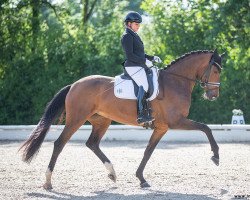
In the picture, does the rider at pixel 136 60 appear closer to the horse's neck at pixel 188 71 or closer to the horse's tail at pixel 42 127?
the horse's neck at pixel 188 71

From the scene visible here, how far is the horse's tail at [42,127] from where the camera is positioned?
8.49 metres

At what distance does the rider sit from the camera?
27.9ft

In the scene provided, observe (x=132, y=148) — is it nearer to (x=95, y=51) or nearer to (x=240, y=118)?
(x=240, y=118)

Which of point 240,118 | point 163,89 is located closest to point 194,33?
point 240,118

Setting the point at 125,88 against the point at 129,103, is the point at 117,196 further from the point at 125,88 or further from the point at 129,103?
the point at 125,88

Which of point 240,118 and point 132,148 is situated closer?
point 132,148

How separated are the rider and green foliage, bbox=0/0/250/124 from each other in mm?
9198

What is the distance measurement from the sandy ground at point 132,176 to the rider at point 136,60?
1.20 m

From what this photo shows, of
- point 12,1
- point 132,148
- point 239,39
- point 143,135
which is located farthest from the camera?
point 12,1

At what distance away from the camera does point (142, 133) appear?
16531 millimetres

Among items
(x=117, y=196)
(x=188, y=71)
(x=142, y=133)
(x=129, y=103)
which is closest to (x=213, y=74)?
(x=188, y=71)

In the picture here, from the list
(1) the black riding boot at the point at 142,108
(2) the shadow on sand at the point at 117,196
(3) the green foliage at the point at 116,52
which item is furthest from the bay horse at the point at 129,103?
(3) the green foliage at the point at 116,52

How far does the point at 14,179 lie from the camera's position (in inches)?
352

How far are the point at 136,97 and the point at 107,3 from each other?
2602cm
